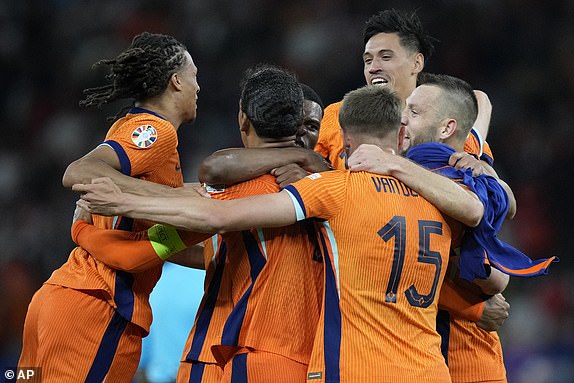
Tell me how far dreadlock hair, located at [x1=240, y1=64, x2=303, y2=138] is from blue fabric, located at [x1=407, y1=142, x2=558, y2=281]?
0.63 meters

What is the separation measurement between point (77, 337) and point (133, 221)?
2.01 ft

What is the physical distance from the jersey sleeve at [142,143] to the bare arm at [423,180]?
1.02 metres

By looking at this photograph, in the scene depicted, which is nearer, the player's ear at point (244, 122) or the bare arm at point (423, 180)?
the bare arm at point (423, 180)

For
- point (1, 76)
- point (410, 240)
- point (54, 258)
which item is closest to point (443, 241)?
point (410, 240)

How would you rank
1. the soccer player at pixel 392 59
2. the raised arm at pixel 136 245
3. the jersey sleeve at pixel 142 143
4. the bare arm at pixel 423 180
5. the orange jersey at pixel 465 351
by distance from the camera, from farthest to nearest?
the soccer player at pixel 392 59, the orange jersey at pixel 465 351, the jersey sleeve at pixel 142 143, the raised arm at pixel 136 245, the bare arm at pixel 423 180

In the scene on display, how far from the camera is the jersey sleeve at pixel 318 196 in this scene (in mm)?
3506

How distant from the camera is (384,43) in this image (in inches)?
217

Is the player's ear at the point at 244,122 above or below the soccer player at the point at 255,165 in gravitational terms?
above

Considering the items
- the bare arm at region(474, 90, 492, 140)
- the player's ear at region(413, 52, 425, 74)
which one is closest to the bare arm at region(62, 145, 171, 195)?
the bare arm at region(474, 90, 492, 140)

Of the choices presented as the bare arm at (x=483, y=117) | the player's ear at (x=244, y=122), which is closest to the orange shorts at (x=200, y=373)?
the player's ear at (x=244, y=122)

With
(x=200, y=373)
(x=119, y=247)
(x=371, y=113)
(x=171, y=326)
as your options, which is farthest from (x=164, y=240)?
(x=171, y=326)

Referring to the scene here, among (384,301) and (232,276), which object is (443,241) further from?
(232,276)

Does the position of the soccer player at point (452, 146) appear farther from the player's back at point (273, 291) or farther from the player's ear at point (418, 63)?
the player's ear at point (418, 63)

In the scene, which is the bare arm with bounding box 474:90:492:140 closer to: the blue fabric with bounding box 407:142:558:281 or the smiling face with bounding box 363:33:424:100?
the smiling face with bounding box 363:33:424:100
